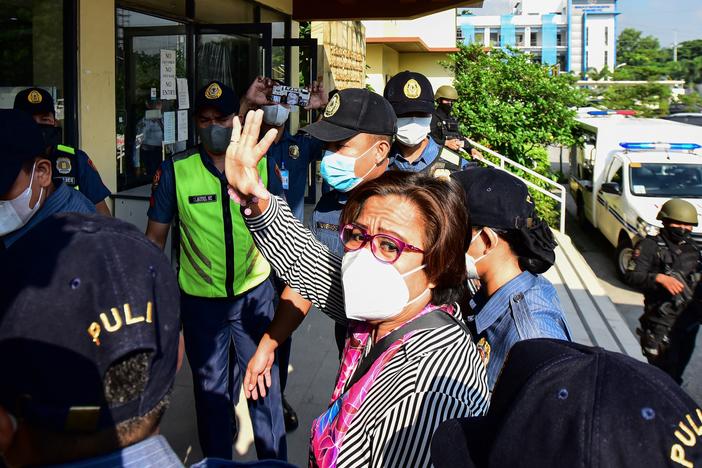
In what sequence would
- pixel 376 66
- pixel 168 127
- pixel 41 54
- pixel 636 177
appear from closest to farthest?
pixel 41 54
pixel 168 127
pixel 636 177
pixel 376 66

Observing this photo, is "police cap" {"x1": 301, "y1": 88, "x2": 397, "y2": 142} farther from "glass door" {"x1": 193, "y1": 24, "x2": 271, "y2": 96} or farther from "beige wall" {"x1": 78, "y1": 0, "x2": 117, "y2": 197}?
"glass door" {"x1": 193, "y1": 24, "x2": 271, "y2": 96}

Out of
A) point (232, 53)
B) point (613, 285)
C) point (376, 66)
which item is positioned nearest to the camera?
point (232, 53)

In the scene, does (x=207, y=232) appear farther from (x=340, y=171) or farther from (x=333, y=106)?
(x=333, y=106)

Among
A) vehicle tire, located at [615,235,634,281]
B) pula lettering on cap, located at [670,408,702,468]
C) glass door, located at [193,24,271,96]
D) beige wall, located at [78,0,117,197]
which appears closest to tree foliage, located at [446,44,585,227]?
vehicle tire, located at [615,235,634,281]

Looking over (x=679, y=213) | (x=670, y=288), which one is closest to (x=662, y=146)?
(x=679, y=213)

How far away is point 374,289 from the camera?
2016mm

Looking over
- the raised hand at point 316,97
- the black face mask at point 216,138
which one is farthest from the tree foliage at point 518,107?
the black face mask at point 216,138

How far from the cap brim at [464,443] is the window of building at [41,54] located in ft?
16.6

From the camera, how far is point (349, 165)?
302 cm

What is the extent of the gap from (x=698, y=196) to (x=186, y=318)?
27.8 feet

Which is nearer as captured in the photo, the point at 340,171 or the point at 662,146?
the point at 340,171

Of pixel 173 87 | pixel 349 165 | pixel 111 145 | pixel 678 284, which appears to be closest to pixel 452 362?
pixel 349 165

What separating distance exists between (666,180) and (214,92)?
27.0 feet

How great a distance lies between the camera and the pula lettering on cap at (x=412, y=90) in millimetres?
4320
